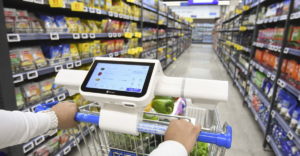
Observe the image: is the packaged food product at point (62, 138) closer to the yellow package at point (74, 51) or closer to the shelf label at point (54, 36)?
the yellow package at point (74, 51)

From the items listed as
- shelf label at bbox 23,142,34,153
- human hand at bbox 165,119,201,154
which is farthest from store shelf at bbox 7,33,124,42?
human hand at bbox 165,119,201,154

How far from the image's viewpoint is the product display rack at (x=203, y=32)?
18266 millimetres

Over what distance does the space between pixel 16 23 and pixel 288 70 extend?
9.23ft

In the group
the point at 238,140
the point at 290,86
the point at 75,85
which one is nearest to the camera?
the point at 75,85

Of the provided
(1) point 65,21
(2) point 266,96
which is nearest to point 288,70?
(2) point 266,96

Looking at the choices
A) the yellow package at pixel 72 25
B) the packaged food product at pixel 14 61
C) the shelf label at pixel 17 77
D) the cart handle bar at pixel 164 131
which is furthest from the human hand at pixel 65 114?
the yellow package at pixel 72 25

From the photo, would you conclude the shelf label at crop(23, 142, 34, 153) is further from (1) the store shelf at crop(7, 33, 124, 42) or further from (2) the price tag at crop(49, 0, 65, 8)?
(2) the price tag at crop(49, 0, 65, 8)

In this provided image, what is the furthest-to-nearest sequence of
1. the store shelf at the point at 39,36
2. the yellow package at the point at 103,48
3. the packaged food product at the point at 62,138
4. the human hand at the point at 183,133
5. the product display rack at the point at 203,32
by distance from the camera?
the product display rack at the point at 203,32
the yellow package at the point at 103,48
the packaged food product at the point at 62,138
the store shelf at the point at 39,36
the human hand at the point at 183,133

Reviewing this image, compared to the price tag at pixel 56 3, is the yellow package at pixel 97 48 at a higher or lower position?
lower

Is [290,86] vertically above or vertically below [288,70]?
below

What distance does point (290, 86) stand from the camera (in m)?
1.84

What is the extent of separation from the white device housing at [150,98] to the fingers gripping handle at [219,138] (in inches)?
5.1

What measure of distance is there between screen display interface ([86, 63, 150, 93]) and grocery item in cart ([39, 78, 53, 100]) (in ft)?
4.55

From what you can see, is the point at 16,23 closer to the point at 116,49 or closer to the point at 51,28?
the point at 51,28
